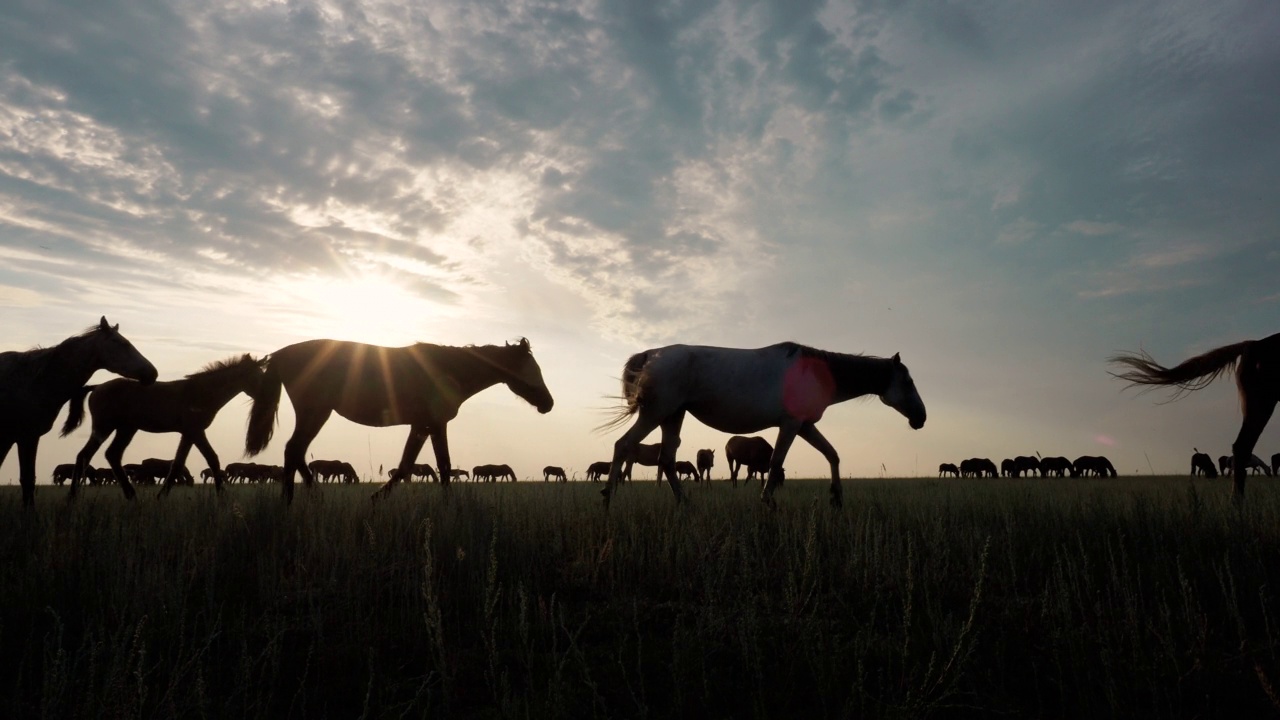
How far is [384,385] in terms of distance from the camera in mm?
10367

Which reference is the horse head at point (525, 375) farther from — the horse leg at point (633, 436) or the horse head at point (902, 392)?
the horse head at point (902, 392)

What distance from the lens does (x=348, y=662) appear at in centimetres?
389

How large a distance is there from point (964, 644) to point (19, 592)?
20.9ft

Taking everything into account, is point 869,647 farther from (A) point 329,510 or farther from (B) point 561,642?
(A) point 329,510

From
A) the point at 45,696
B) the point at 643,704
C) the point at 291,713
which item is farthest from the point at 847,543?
the point at 45,696

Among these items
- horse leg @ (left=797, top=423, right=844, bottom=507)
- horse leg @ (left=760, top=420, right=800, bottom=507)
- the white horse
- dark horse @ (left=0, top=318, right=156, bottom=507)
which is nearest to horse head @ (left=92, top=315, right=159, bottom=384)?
dark horse @ (left=0, top=318, right=156, bottom=507)

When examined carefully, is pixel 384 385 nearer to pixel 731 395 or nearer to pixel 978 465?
pixel 731 395

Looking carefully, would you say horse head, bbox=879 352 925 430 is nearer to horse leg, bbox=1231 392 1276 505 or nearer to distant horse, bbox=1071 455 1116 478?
horse leg, bbox=1231 392 1276 505

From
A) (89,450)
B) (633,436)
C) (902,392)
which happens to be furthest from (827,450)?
(89,450)

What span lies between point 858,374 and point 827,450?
1716mm

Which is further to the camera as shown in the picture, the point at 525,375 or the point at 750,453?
the point at 750,453

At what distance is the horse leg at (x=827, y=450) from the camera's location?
10.2 m

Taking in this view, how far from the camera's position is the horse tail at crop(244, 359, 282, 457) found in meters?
11.2

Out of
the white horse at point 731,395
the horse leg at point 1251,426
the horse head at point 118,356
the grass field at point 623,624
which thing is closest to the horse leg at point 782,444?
the white horse at point 731,395
